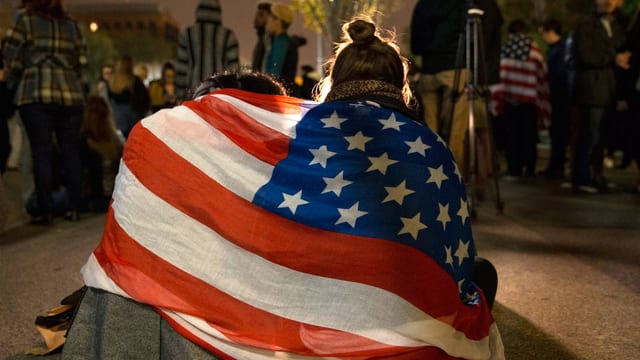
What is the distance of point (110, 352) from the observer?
8.73 feet

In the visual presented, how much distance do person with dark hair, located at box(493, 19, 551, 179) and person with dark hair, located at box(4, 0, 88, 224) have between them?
6.10 meters

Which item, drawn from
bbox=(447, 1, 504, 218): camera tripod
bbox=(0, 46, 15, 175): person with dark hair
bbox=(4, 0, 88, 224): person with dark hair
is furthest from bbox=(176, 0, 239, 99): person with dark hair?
bbox=(0, 46, 15, 175): person with dark hair

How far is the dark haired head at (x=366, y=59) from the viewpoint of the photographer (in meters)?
3.15

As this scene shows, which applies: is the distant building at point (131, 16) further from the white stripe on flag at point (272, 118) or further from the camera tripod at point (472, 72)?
the white stripe on flag at point (272, 118)

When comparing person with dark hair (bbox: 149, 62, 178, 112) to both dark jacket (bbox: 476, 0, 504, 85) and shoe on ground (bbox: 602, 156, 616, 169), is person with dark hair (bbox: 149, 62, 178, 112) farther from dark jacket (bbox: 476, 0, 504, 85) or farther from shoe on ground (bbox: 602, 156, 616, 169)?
shoe on ground (bbox: 602, 156, 616, 169)

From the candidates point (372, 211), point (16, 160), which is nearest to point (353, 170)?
point (372, 211)

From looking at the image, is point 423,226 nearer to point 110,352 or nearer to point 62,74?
point 110,352

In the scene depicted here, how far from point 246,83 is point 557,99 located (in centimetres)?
905

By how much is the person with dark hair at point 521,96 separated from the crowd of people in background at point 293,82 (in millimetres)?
19

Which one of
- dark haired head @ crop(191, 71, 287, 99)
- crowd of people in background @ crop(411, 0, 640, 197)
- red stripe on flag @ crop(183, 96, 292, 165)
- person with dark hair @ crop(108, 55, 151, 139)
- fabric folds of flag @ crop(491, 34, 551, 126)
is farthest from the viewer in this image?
person with dark hair @ crop(108, 55, 151, 139)

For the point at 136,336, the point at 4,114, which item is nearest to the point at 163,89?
the point at 4,114

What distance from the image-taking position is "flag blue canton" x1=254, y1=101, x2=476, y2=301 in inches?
104

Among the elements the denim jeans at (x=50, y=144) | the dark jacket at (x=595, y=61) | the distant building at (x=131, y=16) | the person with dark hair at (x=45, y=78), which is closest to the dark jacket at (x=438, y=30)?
the dark jacket at (x=595, y=61)

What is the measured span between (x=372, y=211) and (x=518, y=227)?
466 centimetres
